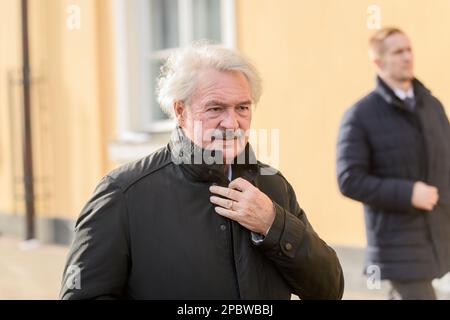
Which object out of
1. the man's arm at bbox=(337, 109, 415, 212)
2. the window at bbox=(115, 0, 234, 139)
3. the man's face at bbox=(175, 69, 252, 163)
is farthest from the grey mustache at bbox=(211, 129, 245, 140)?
the window at bbox=(115, 0, 234, 139)

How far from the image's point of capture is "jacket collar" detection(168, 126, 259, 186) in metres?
1.82

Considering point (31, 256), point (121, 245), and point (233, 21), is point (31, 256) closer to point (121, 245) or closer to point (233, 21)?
point (233, 21)

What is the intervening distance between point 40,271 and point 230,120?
16.4 feet

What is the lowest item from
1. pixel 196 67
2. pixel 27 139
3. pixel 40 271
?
pixel 40 271

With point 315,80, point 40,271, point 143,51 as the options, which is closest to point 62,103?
point 143,51

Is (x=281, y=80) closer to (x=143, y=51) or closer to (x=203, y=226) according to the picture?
(x=143, y=51)

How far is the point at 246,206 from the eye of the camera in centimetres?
177

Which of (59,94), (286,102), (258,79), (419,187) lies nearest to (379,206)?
(419,187)

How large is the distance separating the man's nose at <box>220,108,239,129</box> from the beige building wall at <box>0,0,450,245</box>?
262 centimetres

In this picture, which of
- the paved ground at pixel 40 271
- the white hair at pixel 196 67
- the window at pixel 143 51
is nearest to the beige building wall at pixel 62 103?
the window at pixel 143 51

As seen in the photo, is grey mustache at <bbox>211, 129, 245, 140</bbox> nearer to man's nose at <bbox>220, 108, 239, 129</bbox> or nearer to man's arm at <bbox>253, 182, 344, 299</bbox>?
man's nose at <bbox>220, 108, 239, 129</bbox>

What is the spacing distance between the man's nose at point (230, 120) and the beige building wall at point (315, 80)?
2.72 m

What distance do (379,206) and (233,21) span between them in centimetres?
271

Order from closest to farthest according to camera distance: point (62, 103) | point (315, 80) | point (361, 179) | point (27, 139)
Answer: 1. point (361, 179)
2. point (315, 80)
3. point (62, 103)
4. point (27, 139)
